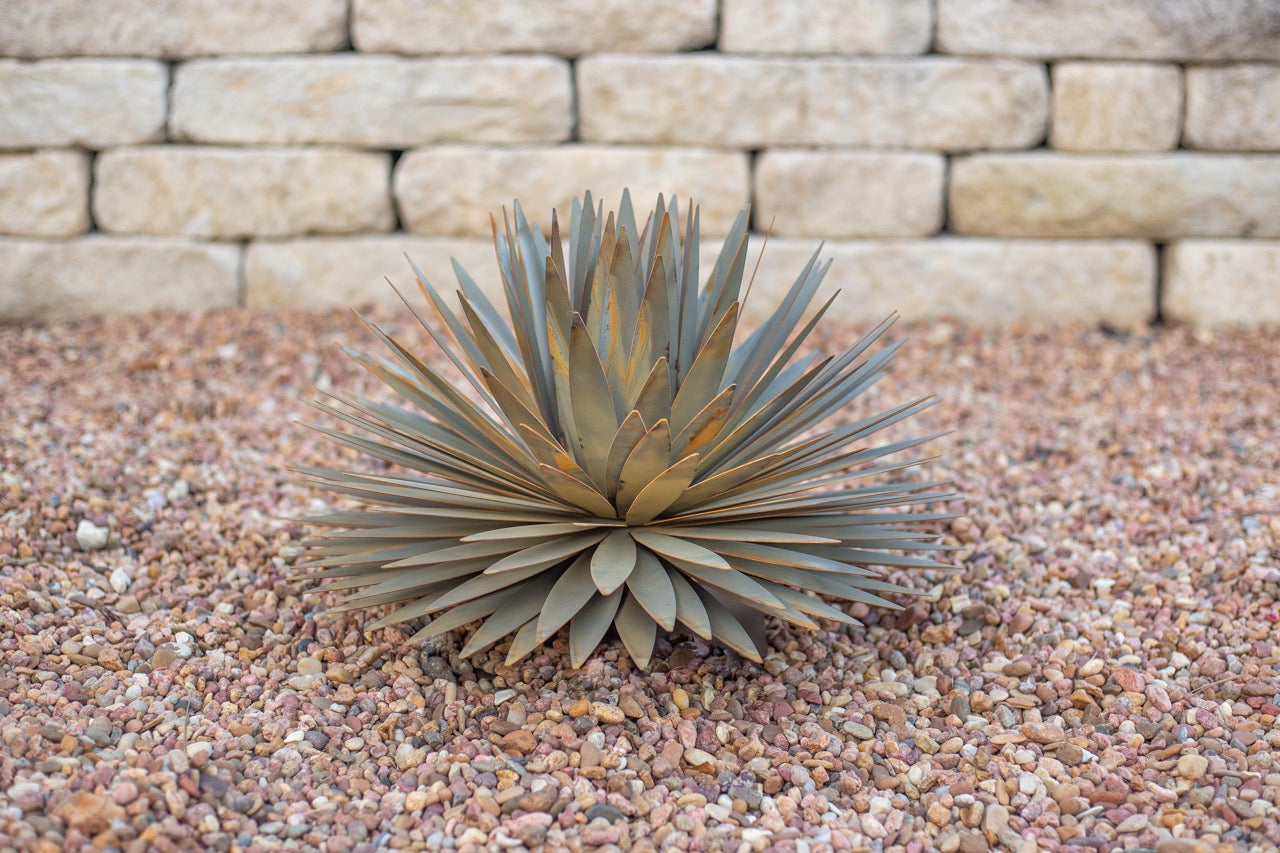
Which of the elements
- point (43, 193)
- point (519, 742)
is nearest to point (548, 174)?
point (43, 193)

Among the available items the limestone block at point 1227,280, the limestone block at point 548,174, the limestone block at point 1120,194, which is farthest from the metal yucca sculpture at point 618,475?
the limestone block at point 1227,280

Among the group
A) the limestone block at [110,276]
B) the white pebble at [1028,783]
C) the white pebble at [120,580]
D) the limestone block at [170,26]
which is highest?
the limestone block at [170,26]

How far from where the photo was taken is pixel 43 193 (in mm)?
4465

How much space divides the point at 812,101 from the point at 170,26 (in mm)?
2635

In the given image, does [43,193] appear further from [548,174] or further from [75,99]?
[548,174]

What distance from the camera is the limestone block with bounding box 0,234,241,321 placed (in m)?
4.50

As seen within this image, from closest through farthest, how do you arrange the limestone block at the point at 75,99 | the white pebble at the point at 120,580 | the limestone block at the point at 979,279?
the white pebble at the point at 120,580
the limestone block at the point at 75,99
the limestone block at the point at 979,279

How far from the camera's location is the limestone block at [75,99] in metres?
4.38

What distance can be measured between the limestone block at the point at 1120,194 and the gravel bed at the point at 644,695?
1.46 metres

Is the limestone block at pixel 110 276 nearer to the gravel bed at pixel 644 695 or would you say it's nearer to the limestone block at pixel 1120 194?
the gravel bed at pixel 644 695

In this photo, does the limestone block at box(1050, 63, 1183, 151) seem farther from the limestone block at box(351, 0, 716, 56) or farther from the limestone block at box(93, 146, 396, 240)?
the limestone block at box(93, 146, 396, 240)

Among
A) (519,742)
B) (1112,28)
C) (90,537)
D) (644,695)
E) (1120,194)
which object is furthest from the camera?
(1120,194)

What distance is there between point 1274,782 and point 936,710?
590 millimetres

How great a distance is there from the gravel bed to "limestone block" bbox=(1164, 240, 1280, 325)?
4.46 feet
